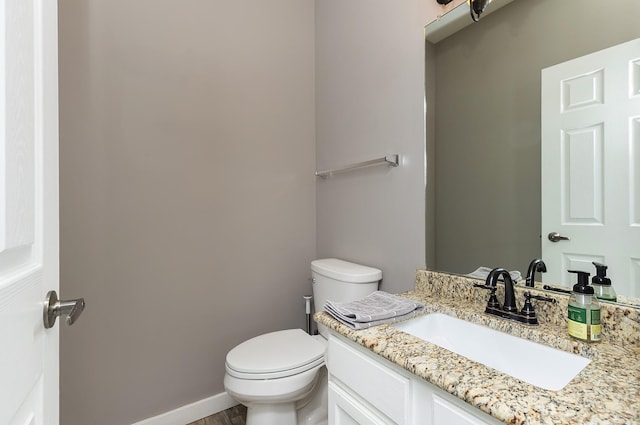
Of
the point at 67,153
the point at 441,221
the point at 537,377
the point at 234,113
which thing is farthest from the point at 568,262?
the point at 67,153

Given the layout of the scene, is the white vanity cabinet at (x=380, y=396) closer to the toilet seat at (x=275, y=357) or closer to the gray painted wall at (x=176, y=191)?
the toilet seat at (x=275, y=357)

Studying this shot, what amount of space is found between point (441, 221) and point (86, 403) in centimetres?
176

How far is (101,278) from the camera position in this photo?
1388 mm

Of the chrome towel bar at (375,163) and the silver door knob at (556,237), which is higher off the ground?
the chrome towel bar at (375,163)

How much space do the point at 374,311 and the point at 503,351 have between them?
1.19ft

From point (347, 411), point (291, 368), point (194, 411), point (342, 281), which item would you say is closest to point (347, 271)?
point (342, 281)

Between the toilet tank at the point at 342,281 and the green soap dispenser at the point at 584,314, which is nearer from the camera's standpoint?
the green soap dispenser at the point at 584,314

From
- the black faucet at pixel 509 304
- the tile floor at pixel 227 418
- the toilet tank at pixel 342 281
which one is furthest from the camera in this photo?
the tile floor at pixel 227 418

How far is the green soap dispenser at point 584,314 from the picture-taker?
73 centimetres

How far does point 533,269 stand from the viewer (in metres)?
0.96

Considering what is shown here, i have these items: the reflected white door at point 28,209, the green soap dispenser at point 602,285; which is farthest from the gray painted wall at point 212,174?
the reflected white door at point 28,209

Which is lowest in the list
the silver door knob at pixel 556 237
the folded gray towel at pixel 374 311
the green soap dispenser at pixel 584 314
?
the folded gray towel at pixel 374 311

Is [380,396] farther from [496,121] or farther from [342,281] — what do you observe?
[496,121]

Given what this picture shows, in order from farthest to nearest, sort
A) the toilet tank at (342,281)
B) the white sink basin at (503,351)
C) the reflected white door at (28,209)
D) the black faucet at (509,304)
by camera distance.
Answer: the toilet tank at (342,281) < the black faucet at (509,304) < the white sink basin at (503,351) < the reflected white door at (28,209)
